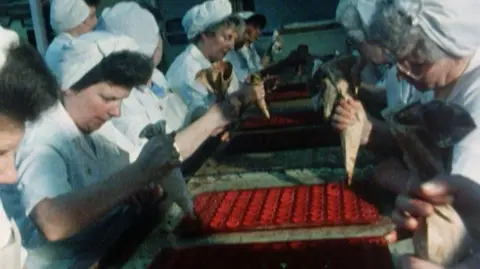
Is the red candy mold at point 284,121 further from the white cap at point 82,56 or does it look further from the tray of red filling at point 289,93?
the white cap at point 82,56

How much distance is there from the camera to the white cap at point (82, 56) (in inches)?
67.7

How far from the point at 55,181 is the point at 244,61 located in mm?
4225

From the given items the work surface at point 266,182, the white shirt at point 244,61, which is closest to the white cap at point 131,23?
the work surface at point 266,182

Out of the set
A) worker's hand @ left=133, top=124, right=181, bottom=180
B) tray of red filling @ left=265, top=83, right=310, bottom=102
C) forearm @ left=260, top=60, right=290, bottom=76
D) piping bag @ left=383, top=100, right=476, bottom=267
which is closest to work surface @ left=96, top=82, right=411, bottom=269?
worker's hand @ left=133, top=124, right=181, bottom=180

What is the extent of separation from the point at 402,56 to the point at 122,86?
889 millimetres

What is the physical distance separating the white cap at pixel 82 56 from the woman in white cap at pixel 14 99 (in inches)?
26.3

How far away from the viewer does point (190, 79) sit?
351cm

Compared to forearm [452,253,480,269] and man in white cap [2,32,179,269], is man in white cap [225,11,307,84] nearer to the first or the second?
man in white cap [2,32,179,269]

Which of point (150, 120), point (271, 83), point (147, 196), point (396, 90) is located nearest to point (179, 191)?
point (147, 196)

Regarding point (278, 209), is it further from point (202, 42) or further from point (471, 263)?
point (202, 42)

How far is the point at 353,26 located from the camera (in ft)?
6.19

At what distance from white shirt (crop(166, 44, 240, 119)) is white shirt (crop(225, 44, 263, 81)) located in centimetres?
168

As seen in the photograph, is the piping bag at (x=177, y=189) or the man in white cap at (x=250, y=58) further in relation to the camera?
the man in white cap at (x=250, y=58)

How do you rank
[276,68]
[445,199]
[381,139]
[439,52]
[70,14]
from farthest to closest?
[276,68] → [70,14] → [381,139] → [439,52] → [445,199]
